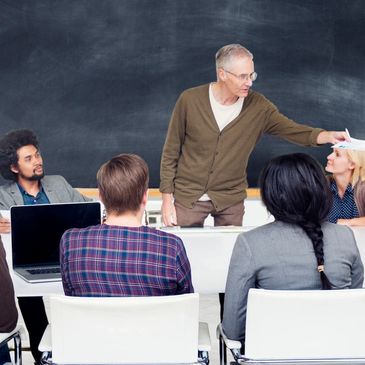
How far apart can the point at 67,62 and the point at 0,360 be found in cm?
290

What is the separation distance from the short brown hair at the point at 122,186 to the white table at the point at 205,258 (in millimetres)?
531

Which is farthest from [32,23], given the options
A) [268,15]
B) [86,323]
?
[86,323]

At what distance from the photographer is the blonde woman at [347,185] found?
13.3ft

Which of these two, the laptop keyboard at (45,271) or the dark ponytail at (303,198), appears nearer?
the dark ponytail at (303,198)

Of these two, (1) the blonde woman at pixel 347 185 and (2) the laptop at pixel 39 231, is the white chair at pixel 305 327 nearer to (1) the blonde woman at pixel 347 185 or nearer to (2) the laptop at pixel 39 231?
(2) the laptop at pixel 39 231

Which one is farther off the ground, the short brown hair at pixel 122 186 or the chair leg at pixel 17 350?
the short brown hair at pixel 122 186

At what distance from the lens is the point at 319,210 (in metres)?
2.38

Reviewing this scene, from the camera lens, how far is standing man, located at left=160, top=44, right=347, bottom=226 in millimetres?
4199

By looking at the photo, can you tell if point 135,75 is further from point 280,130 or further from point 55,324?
point 55,324

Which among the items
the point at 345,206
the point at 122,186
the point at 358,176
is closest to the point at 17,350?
the point at 122,186

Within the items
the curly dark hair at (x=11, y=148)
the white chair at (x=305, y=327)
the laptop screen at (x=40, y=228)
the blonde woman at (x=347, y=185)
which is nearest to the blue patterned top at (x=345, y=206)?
the blonde woman at (x=347, y=185)

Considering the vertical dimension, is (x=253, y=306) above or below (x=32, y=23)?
below

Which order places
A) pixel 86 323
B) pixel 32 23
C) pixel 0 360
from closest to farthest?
pixel 86 323, pixel 0 360, pixel 32 23

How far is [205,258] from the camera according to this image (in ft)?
10.3
